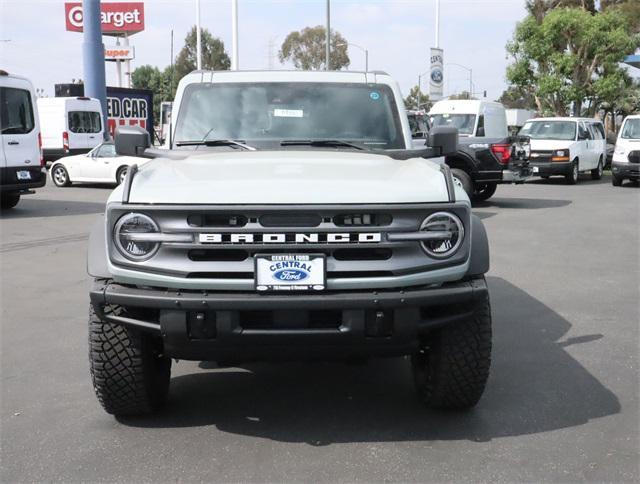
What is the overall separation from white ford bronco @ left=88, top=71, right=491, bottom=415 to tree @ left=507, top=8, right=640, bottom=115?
31.5 metres

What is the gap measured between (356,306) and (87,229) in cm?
1008

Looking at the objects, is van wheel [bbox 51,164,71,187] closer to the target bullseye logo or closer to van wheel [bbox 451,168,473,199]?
van wheel [bbox 451,168,473,199]

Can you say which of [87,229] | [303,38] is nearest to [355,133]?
[87,229]

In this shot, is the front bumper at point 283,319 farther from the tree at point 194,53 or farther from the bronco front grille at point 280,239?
the tree at point 194,53

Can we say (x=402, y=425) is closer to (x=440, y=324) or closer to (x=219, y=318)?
(x=440, y=324)

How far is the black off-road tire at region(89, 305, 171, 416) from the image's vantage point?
13.1ft


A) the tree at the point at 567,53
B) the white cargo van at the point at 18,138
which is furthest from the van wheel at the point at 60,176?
the tree at the point at 567,53

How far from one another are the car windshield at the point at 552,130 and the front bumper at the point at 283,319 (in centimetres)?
2078

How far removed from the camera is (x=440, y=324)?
3.78 meters

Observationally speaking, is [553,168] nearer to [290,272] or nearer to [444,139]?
[444,139]

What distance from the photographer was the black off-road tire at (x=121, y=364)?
398 cm

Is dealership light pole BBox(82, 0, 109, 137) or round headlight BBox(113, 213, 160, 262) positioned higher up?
dealership light pole BBox(82, 0, 109, 137)

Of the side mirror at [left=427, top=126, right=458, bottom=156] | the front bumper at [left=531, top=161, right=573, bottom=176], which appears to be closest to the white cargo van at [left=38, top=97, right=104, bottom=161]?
the front bumper at [left=531, top=161, right=573, bottom=176]

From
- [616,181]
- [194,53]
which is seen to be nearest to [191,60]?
[194,53]
